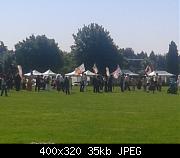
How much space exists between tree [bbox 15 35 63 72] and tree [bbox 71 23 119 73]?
4.38 m

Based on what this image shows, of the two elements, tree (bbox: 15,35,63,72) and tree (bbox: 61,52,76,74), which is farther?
tree (bbox: 61,52,76,74)

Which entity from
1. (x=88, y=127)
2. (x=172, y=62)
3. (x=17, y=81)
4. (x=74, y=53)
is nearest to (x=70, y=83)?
(x=17, y=81)

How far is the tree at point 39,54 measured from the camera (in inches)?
4724

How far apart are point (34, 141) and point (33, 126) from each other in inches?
160

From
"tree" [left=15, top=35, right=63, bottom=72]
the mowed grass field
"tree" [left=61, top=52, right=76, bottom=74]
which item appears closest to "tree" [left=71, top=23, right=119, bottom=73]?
"tree" [left=61, top=52, right=76, bottom=74]

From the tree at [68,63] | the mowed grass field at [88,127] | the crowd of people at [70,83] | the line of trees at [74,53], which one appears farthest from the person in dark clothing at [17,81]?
the tree at [68,63]

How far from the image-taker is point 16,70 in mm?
61781

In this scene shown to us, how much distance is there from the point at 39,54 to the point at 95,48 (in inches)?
483

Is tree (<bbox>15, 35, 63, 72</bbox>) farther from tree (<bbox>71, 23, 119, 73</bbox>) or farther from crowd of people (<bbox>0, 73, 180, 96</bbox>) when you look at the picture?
crowd of people (<bbox>0, 73, 180, 96</bbox>)

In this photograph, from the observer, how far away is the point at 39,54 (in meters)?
122

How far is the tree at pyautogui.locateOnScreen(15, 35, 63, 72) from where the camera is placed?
120 metres
